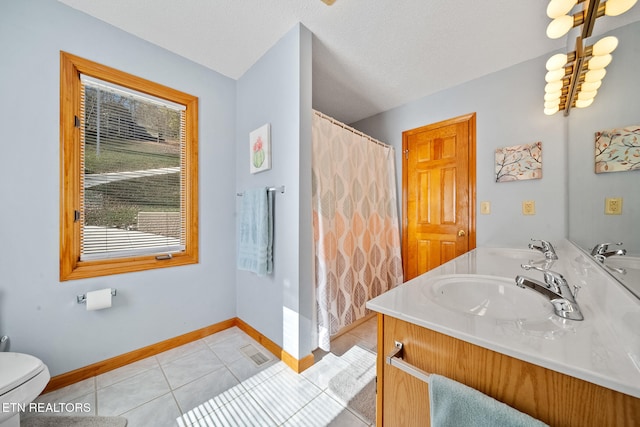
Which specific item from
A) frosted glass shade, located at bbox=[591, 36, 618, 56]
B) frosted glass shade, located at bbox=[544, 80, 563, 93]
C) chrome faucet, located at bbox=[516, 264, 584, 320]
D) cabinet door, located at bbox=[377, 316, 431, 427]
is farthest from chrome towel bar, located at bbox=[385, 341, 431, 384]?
frosted glass shade, located at bbox=[544, 80, 563, 93]

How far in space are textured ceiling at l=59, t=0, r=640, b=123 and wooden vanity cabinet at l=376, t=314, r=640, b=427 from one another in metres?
1.82

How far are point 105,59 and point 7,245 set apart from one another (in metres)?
1.31

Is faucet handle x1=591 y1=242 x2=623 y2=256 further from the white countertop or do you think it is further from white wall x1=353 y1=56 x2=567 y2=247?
white wall x1=353 y1=56 x2=567 y2=247

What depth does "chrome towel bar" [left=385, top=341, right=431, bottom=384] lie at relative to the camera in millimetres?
631

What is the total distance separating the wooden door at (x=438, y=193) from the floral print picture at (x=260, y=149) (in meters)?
1.63

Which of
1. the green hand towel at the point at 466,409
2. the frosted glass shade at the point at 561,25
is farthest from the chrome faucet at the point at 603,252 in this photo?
the frosted glass shade at the point at 561,25

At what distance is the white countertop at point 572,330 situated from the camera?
17.0 inches

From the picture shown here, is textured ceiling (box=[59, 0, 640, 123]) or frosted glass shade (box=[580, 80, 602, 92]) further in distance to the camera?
textured ceiling (box=[59, 0, 640, 123])

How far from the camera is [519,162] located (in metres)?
1.95

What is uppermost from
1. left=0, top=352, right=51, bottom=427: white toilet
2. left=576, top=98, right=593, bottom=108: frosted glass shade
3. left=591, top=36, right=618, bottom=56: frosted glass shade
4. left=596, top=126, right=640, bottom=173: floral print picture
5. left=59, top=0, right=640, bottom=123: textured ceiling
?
left=59, top=0, right=640, bottom=123: textured ceiling

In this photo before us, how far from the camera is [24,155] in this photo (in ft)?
4.42

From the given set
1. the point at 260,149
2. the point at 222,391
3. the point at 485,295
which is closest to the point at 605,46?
the point at 485,295

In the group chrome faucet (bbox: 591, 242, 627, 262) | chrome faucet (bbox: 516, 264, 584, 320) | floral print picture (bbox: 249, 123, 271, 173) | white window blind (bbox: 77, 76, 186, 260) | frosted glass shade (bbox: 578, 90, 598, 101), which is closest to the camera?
chrome faucet (bbox: 516, 264, 584, 320)

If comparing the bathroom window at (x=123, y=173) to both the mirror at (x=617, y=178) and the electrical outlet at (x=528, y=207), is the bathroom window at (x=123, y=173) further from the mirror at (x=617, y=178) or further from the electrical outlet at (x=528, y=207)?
the electrical outlet at (x=528, y=207)
